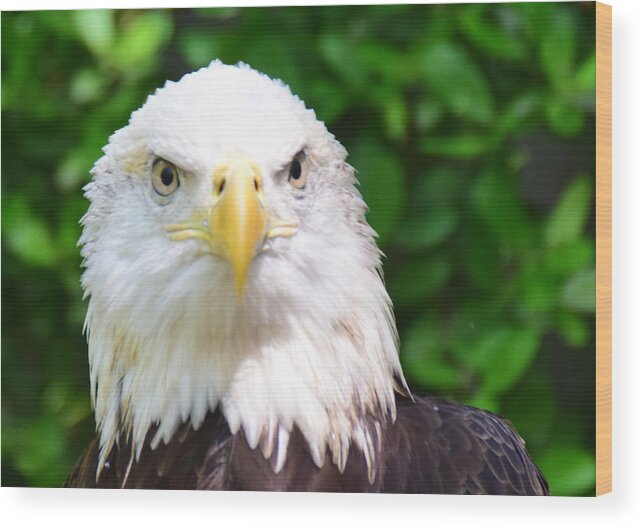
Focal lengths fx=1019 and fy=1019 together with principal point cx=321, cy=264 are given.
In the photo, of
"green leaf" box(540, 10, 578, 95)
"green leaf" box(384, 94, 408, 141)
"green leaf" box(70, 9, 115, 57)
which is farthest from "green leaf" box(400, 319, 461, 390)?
"green leaf" box(70, 9, 115, 57)

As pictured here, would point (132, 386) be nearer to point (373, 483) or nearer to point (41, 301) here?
point (41, 301)

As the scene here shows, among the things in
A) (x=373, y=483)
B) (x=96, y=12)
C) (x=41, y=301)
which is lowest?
(x=373, y=483)

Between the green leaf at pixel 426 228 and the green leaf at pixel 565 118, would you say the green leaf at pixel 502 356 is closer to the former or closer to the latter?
the green leaf at pixel 426 228

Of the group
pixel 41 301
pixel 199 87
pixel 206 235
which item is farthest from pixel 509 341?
pixel 41 301

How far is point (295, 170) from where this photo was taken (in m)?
1.97

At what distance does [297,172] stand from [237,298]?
10.6 inches

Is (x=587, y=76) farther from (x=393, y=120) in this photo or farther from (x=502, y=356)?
(x=502, y=356)

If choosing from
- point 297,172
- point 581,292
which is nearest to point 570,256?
point 581,292

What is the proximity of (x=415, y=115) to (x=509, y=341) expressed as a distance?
1.69 feet

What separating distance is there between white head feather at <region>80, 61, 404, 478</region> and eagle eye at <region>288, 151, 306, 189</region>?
19 millimetres

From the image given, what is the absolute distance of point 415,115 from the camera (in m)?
2.15

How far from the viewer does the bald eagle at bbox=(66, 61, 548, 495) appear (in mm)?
1939

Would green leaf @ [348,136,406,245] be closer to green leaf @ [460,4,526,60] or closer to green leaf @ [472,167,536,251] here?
green leaf @ [472,167,536,251]

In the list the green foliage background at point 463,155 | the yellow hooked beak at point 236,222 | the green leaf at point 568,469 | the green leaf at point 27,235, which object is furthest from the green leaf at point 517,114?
the green leaf at point 27,235
